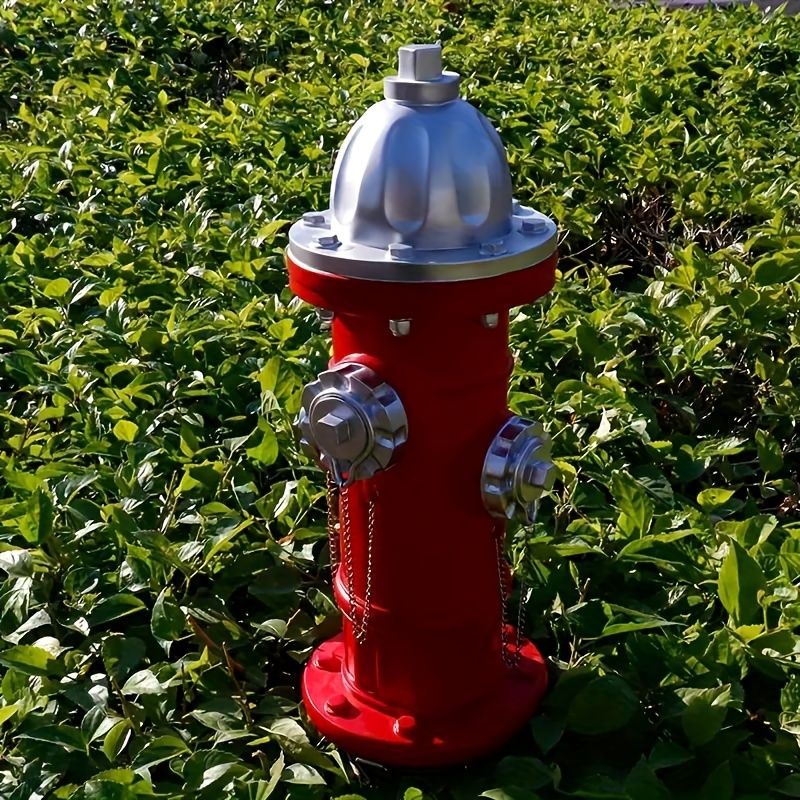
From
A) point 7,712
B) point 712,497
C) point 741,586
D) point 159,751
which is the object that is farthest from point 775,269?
point 7,712

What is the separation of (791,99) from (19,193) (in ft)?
8.87

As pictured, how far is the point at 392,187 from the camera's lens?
138 centimetres

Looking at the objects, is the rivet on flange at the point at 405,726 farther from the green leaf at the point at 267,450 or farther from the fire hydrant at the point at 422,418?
the green leaf at the point at 267,450

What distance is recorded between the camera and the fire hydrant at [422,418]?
54.6 inches

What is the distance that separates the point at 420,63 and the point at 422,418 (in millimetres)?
456

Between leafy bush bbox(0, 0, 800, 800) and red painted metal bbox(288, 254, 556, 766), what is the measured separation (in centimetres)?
8

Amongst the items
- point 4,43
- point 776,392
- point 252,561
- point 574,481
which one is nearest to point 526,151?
A: point 776,392

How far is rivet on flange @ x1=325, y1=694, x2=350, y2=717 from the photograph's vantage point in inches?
65.8

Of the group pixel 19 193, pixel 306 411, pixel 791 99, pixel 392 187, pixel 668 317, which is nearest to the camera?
pixel 392 187

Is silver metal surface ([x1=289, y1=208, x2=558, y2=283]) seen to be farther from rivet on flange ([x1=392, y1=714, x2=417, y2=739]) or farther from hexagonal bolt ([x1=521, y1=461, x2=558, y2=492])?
rivet on flange ([x1=392, y1=714, x2=417, y2=739])

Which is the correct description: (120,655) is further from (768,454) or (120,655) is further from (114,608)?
(768,454)

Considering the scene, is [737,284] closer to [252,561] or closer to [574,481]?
[574,481]

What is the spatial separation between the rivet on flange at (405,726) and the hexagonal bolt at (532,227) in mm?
725

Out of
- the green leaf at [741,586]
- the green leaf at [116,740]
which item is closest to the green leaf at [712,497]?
the green leaf at [741,586]
